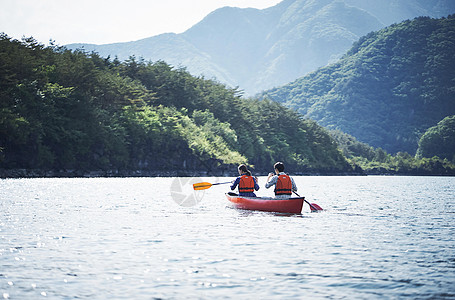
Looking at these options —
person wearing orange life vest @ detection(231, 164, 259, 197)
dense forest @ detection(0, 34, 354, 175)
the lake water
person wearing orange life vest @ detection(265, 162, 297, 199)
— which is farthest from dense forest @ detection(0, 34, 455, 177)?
the lake water

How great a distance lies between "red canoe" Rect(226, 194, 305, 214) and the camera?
79.7 feet

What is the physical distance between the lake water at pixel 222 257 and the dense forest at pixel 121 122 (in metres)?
49.8

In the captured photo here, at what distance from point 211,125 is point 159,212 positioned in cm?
10776

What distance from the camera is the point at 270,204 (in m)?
25.2

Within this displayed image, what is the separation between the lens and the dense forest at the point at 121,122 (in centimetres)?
7112

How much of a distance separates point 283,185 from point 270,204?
109cm

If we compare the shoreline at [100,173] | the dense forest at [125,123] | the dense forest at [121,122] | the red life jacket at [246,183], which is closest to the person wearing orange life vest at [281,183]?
the red life jacket at [246,183]

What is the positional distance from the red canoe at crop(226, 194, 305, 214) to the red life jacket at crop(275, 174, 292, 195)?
0.55m

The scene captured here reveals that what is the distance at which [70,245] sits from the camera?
15.6 metres

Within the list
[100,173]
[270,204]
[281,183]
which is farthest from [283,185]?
[100,173]

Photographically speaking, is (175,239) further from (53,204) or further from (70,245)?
(53,204)

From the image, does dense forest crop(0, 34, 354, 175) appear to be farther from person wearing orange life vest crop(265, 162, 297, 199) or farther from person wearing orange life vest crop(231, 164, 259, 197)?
person wearing orange life vest crop(265, 162, 297, 199)

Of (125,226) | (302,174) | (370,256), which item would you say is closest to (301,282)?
(370,256)

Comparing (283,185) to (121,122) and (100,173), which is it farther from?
(121,122)
